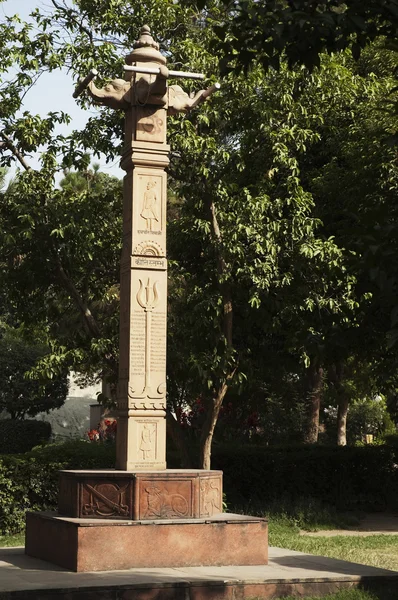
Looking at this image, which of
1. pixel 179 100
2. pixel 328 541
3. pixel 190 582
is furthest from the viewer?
pixel 328 541

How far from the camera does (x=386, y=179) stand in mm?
17219

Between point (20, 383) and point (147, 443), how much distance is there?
2245cm

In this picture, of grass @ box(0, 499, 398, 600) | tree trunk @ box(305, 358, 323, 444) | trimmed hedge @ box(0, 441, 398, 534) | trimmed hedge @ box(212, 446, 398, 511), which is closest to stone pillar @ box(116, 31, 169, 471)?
grass @ box(0, 499, 398, 600)

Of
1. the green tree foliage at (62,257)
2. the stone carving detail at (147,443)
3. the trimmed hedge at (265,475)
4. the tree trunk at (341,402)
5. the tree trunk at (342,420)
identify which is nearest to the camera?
the stone carving detail at (147,443)

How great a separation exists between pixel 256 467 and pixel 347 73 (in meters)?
7.96

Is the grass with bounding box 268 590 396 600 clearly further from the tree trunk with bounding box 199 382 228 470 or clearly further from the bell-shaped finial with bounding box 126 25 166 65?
the tree trunk with bounding box 199 382 228 470

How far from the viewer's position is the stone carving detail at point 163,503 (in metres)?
10.4

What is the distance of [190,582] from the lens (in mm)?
9031


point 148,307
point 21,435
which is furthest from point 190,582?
point 21,435

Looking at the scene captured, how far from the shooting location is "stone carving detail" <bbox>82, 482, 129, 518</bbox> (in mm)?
10328

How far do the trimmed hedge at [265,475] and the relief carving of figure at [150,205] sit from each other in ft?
20.9

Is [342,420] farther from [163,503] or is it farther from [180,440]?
[163,503]

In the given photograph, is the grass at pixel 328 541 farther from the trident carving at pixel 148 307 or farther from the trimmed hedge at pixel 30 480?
the trident carving at pixel 148 307

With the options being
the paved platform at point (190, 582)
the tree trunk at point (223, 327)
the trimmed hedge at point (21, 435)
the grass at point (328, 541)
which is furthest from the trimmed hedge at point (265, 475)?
the trimmed hedge at point (21, 435)
